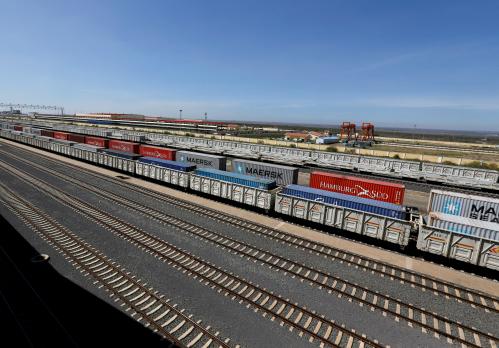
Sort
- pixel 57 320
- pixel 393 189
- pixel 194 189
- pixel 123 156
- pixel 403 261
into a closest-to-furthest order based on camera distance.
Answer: pixel 57 320 < pixel 403 261 < pixel 393 189 < pixel 194 189 < pixel 123 156

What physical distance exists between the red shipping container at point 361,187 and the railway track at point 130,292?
18.7 metres

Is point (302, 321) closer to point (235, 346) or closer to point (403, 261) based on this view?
point (235, 346)

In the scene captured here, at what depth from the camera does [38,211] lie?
2444cm

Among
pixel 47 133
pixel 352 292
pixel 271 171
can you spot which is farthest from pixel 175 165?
pixel 47 133

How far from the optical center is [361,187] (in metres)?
25.1

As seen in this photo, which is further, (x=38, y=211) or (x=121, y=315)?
(x=38, y=211)

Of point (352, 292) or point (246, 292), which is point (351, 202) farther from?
point (246, 292)

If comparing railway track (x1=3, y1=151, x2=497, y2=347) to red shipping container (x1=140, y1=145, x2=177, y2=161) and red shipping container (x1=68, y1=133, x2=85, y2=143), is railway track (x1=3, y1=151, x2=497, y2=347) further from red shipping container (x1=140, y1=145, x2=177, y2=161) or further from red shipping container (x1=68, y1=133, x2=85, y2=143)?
red shipping container (x1=68, y1=133, x2=85, y2=143)

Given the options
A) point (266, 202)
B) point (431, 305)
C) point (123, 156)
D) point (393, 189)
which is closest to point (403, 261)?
point (431, 305)

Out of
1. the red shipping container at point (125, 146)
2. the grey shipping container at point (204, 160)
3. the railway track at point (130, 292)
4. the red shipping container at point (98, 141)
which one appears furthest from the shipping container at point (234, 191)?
the red shipping container at point (98, 141)

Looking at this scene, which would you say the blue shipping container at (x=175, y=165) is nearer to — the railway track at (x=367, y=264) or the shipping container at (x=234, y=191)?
the shipping container at (x=234, y=191)

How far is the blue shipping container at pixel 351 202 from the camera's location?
1973 centimetres

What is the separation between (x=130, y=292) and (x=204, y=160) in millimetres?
24657

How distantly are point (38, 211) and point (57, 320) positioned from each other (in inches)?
667
